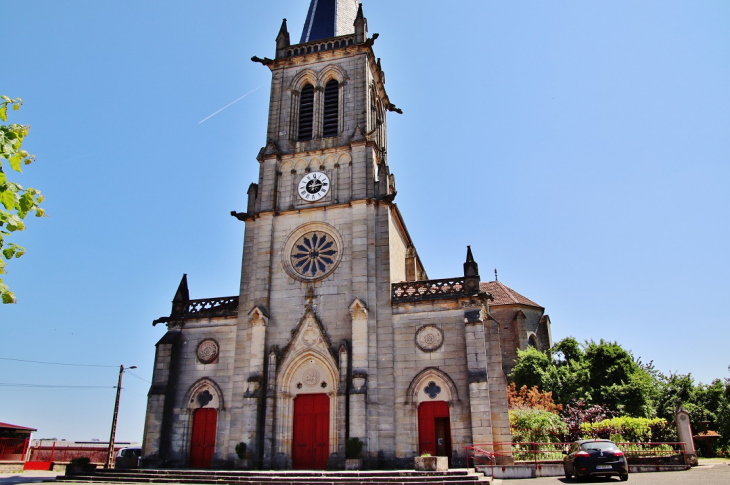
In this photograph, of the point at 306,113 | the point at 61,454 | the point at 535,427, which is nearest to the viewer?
the point at 535,427

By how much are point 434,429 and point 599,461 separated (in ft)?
22.1

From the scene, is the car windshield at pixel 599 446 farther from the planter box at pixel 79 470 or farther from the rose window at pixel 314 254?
the planter box at pixel 79 470

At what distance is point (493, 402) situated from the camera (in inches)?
804

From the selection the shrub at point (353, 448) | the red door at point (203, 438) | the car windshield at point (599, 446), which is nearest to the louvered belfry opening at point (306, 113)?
the red door at point (203, 438)

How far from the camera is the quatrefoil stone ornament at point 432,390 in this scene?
21.2 meters

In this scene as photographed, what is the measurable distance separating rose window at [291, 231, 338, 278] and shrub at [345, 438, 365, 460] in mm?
7240

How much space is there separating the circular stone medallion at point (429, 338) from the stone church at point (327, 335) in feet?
0.18

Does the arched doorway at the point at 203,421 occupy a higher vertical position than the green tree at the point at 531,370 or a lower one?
lower

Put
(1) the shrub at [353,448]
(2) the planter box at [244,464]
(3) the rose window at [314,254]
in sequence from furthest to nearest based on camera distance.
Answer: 1. (3) the rose window at [314,254]
2. (2) the planter box at [244,464]
3. (1) the shrub at [353,448]

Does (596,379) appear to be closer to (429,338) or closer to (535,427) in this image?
(535,427)

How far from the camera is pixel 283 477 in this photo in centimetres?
1727

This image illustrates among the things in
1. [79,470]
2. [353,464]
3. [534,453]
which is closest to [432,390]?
[353,464]

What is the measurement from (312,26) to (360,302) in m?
17.8

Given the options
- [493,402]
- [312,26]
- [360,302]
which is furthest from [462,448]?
[312,26]
